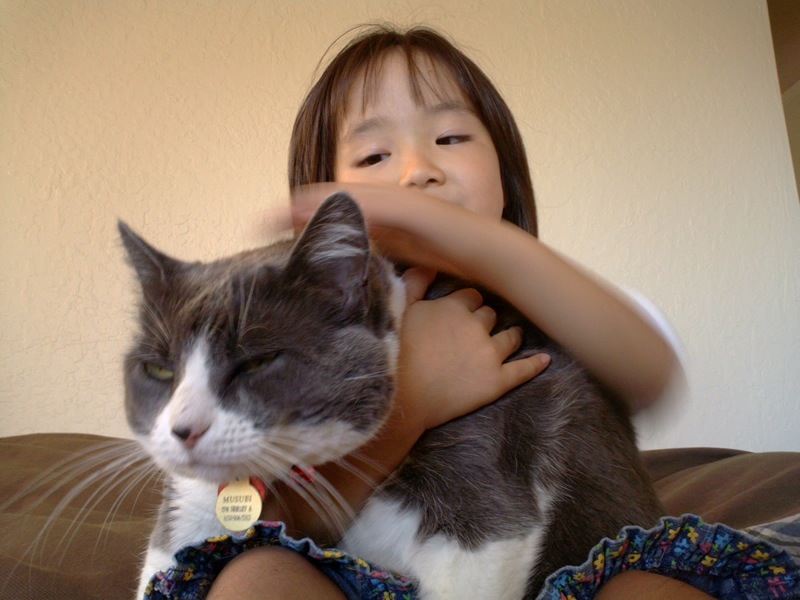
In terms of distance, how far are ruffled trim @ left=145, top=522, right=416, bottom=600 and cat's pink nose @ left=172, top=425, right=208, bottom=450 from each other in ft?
0.38

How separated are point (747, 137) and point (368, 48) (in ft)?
5.88

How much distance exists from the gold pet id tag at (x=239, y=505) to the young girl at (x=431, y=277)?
1.4 inches

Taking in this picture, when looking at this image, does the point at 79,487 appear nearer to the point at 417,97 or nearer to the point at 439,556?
the point at 439,556

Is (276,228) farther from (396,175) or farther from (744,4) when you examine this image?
(744,4)

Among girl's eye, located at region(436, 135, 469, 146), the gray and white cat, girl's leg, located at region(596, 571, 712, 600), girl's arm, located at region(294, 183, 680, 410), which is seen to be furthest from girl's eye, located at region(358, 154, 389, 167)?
girl's leg, located at region(596, 571, 712, 600)

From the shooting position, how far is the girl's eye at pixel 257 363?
654 mm

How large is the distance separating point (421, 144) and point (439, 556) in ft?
2.28

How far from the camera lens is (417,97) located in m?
1.09

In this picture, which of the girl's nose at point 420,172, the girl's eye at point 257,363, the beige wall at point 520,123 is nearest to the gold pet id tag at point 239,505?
the girl's eye at point 257,363

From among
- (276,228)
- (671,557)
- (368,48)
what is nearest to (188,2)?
(368,48)

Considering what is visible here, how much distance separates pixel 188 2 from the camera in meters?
2.16

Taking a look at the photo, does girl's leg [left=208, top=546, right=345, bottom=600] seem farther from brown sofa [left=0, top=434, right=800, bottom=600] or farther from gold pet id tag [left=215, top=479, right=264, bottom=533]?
brown sofa [left=0, top=434, right=800, bottom=600]

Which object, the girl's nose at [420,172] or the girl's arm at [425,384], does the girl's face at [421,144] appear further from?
the girl's arm at [425,384]

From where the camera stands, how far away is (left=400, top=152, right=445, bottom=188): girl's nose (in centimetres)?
101
